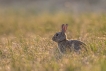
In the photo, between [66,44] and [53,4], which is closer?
[66,44]

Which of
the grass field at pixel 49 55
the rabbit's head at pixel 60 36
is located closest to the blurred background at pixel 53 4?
the grass field at pixel 49 55

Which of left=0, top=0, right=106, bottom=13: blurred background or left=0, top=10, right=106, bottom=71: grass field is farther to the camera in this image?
left=0, top=0, right=106, bottom=13: blurred background

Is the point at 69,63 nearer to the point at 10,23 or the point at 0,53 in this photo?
the point at 0,53

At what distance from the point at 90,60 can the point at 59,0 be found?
15.9 m

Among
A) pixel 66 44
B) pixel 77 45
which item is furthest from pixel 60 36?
pixel 77 45

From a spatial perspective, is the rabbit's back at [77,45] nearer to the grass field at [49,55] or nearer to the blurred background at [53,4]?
the grass field at [49,55]

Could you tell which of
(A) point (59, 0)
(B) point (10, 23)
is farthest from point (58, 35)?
(A) point (59, 0)

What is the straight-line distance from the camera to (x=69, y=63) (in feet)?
22.3

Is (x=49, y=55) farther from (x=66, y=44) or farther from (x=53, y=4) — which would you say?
(x=53, y=4)

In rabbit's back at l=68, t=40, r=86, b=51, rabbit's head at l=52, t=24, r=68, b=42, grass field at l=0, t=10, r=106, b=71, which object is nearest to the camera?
grass field at l=0, t=10, r=106, b=71

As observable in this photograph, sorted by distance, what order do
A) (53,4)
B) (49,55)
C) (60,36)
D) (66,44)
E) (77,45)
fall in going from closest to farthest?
(49,55), (77,45), (66,44), (60,36), (53,4)

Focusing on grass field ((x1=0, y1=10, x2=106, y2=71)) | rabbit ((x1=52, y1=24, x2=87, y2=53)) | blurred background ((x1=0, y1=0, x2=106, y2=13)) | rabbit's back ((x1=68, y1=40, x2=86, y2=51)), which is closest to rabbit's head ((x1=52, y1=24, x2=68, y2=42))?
rabbit ((x1=52, y1=24, x2=87, y2=53))

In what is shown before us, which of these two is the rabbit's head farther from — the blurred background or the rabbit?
the blurred background

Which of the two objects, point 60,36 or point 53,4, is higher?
point 60,36
